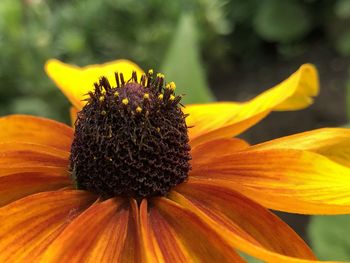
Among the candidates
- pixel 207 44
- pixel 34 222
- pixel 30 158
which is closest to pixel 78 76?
pixel 30 158

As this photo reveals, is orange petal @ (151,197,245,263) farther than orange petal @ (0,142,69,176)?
No

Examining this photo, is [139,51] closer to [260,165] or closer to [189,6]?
[189,6]

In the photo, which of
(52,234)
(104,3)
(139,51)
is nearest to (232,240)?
(52,234)

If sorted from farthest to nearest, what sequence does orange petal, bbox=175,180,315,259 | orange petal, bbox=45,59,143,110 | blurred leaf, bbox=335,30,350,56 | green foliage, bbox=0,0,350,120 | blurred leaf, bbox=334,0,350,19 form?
blurred leaf, bbox=335,30,350,56 → blurred leaf, bbox=334,0,350,19 → green foliage, bbox=0,0,350,120 → orange petal, bbox=45,59,143,110 → orange petal, bbox=175,180,315,259

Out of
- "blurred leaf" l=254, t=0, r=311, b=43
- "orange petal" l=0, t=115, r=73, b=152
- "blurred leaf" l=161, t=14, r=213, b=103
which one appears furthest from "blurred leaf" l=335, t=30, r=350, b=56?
"orange petal" l=0, t=115, r=73, b=152

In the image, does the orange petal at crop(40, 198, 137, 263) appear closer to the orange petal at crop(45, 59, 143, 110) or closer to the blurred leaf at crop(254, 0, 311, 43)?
the orange petal at crop(45, 59, 143, 110)

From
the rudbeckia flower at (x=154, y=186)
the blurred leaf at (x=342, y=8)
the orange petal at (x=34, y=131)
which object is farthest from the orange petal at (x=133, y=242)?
the blurred leaf at (x=342, y=8)
